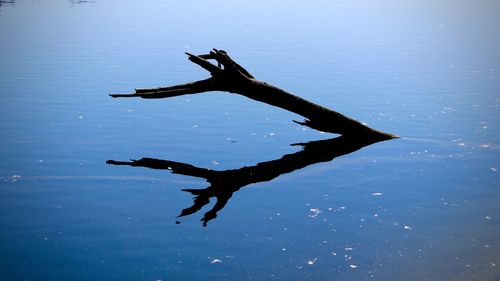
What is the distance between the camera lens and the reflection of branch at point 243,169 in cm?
1137

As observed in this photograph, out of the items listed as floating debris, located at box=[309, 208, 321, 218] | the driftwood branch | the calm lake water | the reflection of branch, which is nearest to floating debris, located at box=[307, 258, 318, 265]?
the calm lake water

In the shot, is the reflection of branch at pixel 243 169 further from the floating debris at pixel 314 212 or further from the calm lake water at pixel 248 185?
the floating debris at pixel 314 212

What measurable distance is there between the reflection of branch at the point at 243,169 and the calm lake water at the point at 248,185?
0.22 m

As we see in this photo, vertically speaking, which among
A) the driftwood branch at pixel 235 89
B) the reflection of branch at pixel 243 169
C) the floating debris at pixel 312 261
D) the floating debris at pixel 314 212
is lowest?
the floating debris at pixel 312 261

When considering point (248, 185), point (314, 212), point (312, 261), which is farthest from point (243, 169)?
point (312, 261)

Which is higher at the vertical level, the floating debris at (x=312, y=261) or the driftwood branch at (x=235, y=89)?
the driftwood branch at (x=235, y=89)

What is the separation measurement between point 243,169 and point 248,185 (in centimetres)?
103

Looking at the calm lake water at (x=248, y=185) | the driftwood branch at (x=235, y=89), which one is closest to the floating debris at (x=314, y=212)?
the calm lake water at (x=248, y=185)

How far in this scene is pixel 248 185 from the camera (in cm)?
1216

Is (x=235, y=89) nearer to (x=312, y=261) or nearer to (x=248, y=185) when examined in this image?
(x=248, y=185)

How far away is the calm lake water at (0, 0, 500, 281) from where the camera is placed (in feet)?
28.3

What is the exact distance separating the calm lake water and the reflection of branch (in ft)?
0.71

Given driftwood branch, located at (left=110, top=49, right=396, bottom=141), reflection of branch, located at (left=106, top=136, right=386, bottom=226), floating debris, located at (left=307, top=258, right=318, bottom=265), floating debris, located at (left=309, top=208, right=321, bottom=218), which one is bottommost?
floating debris, located at (left=307, top=258, right=318, bottom=265)

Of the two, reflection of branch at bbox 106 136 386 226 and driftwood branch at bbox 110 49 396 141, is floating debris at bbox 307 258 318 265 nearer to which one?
reflection of branch at bbox 106 136 386 226
